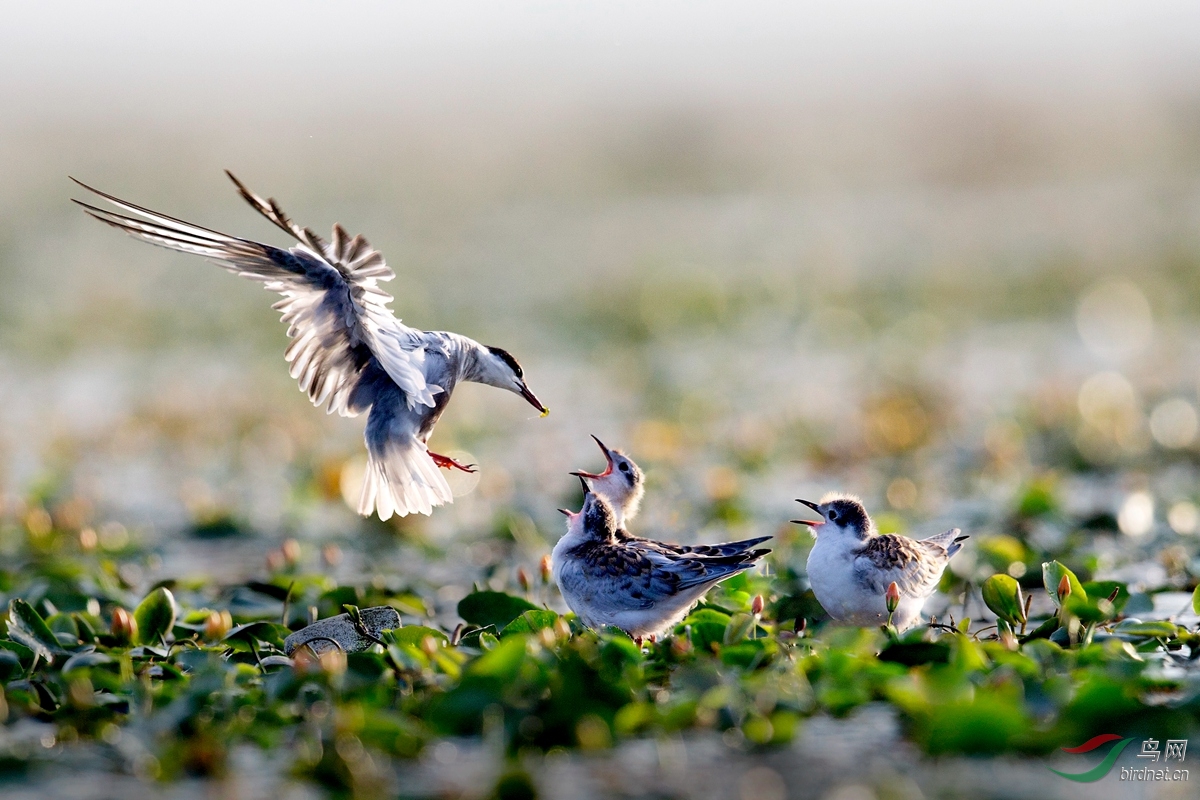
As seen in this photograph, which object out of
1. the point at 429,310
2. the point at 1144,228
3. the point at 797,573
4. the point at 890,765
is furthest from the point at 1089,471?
the point at 1144,228

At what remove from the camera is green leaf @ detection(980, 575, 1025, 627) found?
5.40 m

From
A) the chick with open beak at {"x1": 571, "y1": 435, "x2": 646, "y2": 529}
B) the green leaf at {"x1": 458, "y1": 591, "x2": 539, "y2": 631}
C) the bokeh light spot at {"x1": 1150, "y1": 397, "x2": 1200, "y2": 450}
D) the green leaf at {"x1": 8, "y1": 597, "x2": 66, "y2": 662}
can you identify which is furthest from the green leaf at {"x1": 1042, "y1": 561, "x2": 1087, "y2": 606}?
the bokeh light spot at {"x1": 1150, "y1": 397, "x2": 1200, "y2": 450}

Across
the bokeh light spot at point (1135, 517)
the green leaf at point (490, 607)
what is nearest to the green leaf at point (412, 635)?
the green leaf at point (490, 607)

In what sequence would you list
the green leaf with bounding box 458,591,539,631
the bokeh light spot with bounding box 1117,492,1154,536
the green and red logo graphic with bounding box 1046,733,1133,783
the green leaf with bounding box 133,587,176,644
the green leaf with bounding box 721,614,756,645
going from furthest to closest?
the bokeh light spot with bounding box 1117,492,1154,536
the green leaf with bounding box 458,591,539,631
the green leaf with bounding box 133,587,176,644
the green leaf with bounding box 721,614,756,645
the green and red logo graphic with bounding box 1046,733,1133,783

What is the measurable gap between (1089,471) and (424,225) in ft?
57.1

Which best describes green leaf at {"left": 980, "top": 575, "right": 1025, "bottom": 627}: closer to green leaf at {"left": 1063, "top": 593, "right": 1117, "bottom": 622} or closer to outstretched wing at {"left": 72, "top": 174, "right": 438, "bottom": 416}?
green leaf at {"left": 1063, "top": 593, "right": 1117, "bottom": 622}

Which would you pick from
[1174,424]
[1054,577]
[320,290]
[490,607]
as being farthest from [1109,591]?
[1174,424]

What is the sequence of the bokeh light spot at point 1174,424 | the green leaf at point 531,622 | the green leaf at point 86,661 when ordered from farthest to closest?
1. the bokeh light spot at point 1174,424
2. the green leaf at point 531,622
3. the green leaf at point 86,661

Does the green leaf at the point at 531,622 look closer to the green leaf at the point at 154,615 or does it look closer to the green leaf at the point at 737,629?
the green leaf at the point at 737,629

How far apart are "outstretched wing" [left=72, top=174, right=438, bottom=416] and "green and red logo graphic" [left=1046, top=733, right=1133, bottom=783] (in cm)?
287

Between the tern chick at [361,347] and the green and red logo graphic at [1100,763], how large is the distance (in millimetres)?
2806

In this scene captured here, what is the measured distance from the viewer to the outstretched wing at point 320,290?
205 inches

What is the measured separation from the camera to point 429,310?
53.7 ft

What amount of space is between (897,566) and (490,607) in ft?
5.54
